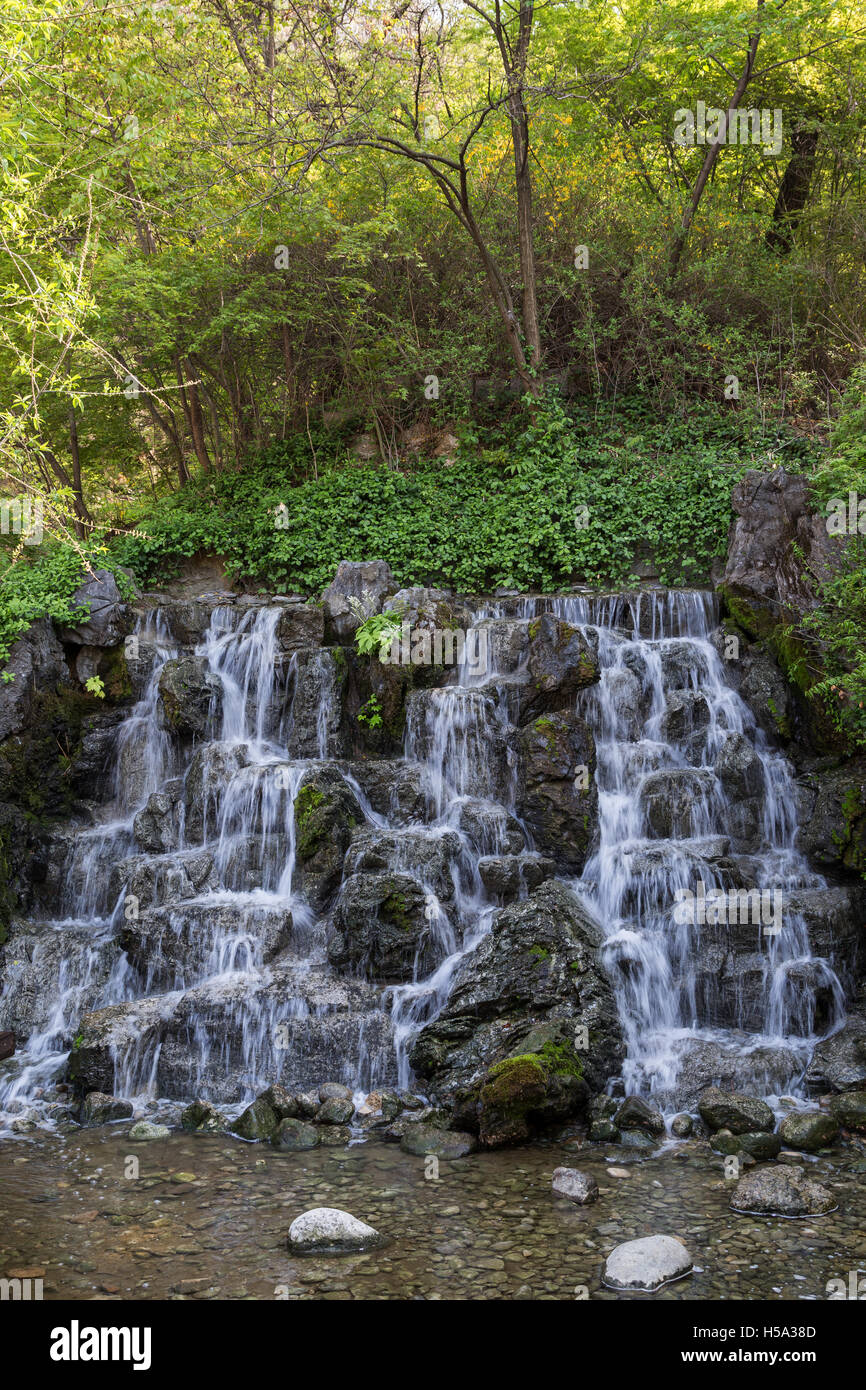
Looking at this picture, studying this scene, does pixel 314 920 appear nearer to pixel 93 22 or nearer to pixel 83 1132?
pixel 83 1132

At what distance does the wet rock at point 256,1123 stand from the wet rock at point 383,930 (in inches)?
66.1

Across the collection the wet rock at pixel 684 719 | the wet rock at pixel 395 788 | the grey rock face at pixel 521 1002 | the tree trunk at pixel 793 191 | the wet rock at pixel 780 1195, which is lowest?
the wet rock at pixel 780 1195

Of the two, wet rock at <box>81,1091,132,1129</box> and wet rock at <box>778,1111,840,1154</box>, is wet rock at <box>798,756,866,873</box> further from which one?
wet rock at <box>81,1091,132,1129</box>

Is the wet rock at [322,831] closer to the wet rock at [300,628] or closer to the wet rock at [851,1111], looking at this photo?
the wet rock at [300,628]

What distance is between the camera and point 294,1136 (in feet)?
→ 22.9

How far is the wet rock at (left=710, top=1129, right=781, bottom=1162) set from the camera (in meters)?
6.49

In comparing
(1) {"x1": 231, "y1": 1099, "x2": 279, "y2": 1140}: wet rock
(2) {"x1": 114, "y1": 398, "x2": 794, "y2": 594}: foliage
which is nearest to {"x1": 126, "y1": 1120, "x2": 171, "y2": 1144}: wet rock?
(1) {"x1": 231, "y1": 1099, "x2": 279, "y2": 1140}: wet rock

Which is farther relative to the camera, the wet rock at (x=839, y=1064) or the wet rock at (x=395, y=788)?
the wet rock at (x=395, y=788)

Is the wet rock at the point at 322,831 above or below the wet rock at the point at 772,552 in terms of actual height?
below

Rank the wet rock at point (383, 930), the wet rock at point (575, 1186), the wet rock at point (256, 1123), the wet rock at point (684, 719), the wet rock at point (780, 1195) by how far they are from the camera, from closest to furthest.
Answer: the wet rock at point (780, 1195), the wet rock at point (575, 1186), the wet rock at point (256, 1123), the wet rock at point (383, 930), the wet rock at point (684, 719)

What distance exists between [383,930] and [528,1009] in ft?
5.27

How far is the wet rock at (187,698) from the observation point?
1158 centimetres

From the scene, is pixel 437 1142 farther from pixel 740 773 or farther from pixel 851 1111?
pixel 740 773

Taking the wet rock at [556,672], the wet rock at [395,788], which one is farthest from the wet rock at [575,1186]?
the wet rock at [556,672]
